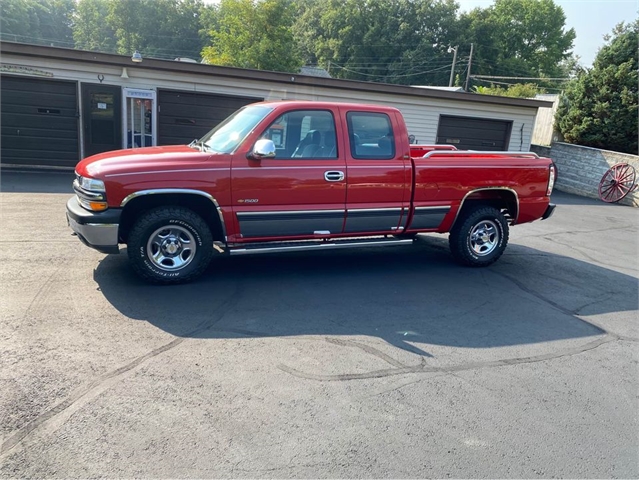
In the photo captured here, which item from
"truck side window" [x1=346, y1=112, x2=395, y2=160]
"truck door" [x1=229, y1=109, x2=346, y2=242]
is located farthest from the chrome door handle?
"truck side window" [x1=346, y1=112, x2=395, y2=160]

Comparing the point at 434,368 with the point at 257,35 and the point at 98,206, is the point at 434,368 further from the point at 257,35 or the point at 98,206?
the point at 257,35

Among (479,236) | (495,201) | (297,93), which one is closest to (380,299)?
(479,236)

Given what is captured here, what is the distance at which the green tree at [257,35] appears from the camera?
31.5m

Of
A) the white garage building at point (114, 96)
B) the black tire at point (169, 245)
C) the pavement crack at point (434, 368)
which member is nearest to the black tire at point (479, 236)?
the pavement crack at point (434, 368)

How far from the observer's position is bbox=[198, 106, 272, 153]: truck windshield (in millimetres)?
5547

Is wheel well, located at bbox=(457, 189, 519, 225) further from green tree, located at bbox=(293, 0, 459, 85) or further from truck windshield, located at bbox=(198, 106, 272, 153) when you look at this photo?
green tree, located at bbox=(293, 0, 459, 85)

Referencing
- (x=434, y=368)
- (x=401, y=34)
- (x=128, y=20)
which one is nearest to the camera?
(x=434, y=368)

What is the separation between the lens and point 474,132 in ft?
56.2

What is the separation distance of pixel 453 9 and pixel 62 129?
58698mm

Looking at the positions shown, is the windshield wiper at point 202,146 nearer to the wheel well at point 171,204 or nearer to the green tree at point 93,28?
the wheel well at point 171,204

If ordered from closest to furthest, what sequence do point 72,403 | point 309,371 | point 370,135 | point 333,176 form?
point 72,403 → point 309,371 → point 333,176 → point 370,135

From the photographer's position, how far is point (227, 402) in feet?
11.0

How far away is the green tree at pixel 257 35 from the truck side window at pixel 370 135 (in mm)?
27966

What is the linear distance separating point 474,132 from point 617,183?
15.5 feet
